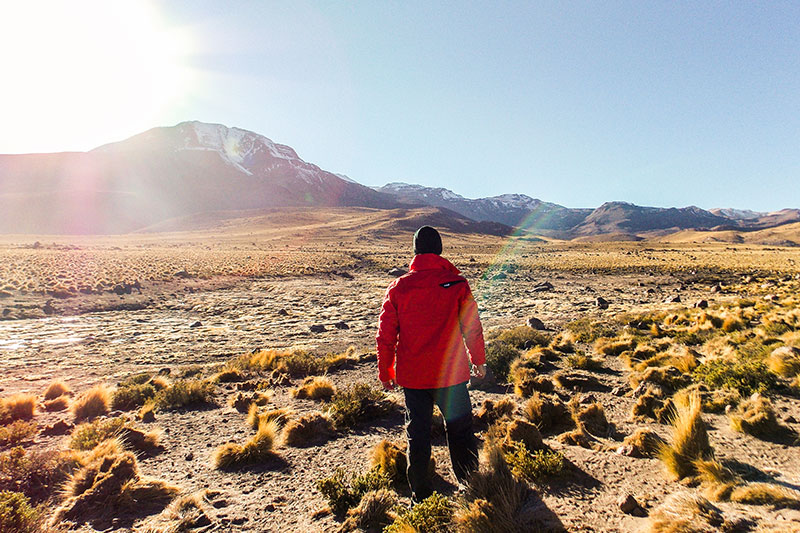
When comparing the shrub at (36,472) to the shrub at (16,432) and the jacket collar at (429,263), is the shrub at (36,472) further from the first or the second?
the jacket collar at (429,263)

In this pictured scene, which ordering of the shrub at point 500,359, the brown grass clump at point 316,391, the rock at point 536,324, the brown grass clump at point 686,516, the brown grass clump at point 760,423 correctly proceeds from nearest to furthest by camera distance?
1. the brown grass clump at point 686,516
2. the brown grass clump at point 760,423
3. the brown grass clump at point 316,391
4. the shrub at point 500,359
5. the rock at point 536,324

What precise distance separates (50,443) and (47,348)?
926 centimetres

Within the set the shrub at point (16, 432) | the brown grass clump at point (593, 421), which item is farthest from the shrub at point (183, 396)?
the brown grass clump at point (593, 421)

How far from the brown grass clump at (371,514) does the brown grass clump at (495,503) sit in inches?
32.4

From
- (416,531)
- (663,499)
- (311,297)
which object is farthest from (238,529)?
(311,297)

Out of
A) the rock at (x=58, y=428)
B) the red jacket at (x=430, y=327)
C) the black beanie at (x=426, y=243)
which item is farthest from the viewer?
the rock at (x=58, y=428)

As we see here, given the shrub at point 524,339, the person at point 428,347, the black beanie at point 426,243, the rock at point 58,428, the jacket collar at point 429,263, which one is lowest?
the rock at point 58,428

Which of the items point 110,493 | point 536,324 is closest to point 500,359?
point 536,324

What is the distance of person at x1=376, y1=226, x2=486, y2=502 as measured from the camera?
3795mm

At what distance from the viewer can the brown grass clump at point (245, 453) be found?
5.34 m

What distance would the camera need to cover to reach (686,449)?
393 centimetres

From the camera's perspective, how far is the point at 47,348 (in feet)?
41.9

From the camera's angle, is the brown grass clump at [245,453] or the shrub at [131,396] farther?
the shrub at [131,396]

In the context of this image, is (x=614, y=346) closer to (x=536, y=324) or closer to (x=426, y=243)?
(x=536, y=324)
